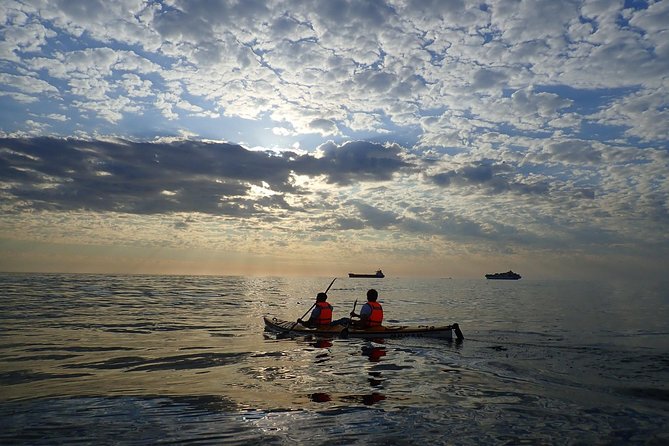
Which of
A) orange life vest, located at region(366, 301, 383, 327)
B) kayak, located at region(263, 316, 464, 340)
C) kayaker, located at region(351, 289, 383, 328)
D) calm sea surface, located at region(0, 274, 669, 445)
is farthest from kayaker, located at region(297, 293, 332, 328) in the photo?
orange life vest, located at region(366, 301, 383, 327)

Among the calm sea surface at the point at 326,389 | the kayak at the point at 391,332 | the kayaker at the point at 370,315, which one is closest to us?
the calm sea surface at the point at 326,389

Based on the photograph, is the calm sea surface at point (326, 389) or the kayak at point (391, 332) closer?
the calm sea surface at point (326, 389)

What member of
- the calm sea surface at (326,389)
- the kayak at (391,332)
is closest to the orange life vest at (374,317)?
the kayak at (391,332)

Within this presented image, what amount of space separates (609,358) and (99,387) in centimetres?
1701

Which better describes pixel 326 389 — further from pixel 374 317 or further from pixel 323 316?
pixel 323 316

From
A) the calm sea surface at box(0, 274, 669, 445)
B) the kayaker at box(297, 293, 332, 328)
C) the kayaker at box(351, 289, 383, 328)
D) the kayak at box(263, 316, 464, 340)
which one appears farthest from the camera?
the kayaker at box(297, 293, 332, 328)

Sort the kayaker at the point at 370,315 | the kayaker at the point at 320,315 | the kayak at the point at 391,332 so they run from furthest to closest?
the kayaker at the point at 320,315
the kayaker at the point at 370,315
the kayak at the point at 391,332

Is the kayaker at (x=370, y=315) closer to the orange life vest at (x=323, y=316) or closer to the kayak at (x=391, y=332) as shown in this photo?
the kayak at (x=391, y=332)

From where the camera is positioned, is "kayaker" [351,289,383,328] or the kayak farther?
"kayaker" [351,289,383,328]

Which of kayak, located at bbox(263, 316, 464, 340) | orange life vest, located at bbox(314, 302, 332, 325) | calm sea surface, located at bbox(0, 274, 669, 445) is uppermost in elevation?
orange life vest, located at bbox(314, 302, 332, 325)

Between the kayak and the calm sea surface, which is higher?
the kayak

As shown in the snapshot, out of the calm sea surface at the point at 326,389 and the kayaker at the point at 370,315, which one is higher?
the kayaker at the point at 370,315

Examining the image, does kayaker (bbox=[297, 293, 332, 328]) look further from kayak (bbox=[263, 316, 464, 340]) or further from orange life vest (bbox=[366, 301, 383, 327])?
orange life vest (bbox=[366, 301, 383, 327])

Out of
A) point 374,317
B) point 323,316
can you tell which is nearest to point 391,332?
point 374,317
